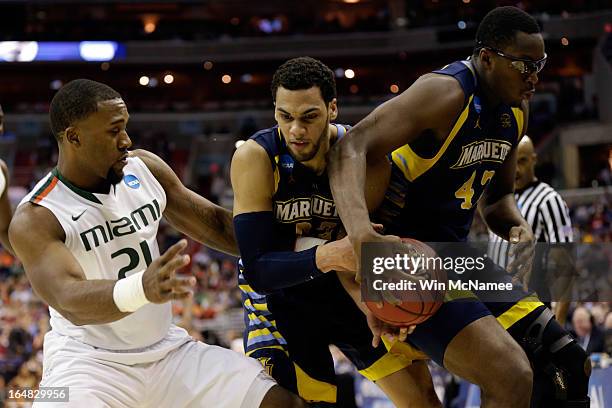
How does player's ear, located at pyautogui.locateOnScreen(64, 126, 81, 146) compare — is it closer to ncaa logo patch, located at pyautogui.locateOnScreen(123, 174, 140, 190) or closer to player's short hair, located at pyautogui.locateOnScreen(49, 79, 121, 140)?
player's short hair, located at pyautogui.locateOnScreen(49, 79, 121, 140)

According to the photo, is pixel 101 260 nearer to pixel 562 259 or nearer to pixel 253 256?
pixel 253 256

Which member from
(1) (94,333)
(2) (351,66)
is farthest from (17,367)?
(2) (351,66)

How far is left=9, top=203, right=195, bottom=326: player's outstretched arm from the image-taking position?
2957 millimetres

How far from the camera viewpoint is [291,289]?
13.0ft

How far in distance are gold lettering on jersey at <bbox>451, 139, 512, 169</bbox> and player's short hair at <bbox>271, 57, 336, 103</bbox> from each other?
2.04 ft

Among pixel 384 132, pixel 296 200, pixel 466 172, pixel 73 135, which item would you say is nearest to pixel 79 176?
pixel 73 135

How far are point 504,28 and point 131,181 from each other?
178 centimetres

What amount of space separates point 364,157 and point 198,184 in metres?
18.8

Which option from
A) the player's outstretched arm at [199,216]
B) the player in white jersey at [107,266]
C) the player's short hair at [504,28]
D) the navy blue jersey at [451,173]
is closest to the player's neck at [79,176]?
the player in white jersey at [107,266]

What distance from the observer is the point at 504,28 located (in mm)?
3758

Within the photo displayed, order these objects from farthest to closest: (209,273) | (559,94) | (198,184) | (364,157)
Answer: (198,184)
(559,94)
(209,273)
(364,157)

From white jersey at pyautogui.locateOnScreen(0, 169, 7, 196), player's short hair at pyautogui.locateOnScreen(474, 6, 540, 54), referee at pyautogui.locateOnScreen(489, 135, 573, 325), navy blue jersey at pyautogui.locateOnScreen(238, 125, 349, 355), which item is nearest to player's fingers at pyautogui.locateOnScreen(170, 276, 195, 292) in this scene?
navy blue jersey at pyautogui.locateOnScreen(238, 125, 349, 355)

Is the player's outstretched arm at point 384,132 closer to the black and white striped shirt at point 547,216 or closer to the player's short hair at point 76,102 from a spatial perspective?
the player's short hair at point 76,102

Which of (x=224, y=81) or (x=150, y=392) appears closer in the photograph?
(x=150, y=392)
